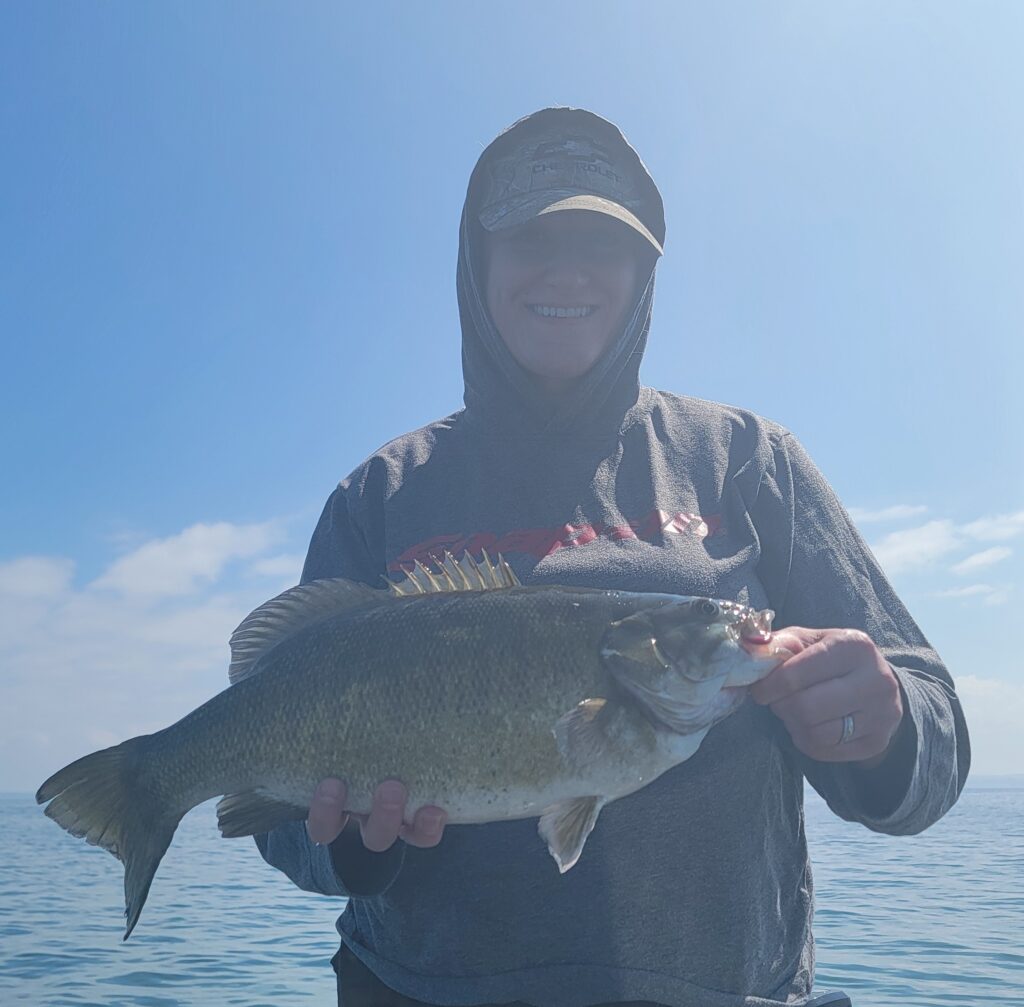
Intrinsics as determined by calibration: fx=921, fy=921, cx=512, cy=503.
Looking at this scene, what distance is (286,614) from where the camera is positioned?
3.32m

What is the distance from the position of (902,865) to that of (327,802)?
2175 centimetres

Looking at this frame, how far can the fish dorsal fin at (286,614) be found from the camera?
3.24 m

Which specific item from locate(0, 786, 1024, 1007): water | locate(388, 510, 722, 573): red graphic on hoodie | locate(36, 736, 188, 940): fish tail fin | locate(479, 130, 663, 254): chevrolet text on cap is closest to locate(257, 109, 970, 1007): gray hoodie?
locate(388, 510, 722, 573): red graphic on hoodie

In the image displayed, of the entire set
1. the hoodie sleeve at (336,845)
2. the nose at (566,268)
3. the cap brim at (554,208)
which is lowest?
the hoodie sleeve at (336,845)

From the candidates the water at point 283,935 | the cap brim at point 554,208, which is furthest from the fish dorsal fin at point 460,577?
the water at point 283,935

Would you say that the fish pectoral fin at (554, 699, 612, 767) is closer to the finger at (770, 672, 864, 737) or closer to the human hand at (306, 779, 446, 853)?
Answer: the human hand at (306, 779, 446, 853)

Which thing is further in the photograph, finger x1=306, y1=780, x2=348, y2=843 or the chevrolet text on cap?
the chevrolet text on cap

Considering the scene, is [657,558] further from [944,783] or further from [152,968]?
[152,968]

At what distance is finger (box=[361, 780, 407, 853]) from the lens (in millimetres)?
2705

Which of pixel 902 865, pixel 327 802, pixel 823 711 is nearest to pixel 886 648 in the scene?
pixel 823 711

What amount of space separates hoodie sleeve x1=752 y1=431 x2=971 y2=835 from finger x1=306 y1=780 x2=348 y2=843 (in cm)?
148

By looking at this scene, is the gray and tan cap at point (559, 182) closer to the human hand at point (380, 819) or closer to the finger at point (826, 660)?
the finger at point (826, 660)

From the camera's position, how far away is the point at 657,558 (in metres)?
3.10

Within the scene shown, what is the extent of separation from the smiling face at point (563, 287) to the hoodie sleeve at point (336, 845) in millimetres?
970
